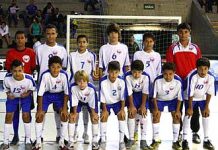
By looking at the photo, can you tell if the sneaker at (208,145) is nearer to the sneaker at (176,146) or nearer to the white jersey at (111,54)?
the sneaker at (176,146)

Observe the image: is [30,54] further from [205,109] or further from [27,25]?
[27,25]

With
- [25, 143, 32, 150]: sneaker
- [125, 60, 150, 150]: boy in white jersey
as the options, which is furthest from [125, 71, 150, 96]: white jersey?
[25, 143, 32, 150]: sneaker

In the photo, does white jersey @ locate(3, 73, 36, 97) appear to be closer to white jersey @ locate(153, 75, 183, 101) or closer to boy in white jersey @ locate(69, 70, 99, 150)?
boy in white jersey @ locate(69, 70, 99, 150)

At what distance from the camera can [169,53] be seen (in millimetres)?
5938

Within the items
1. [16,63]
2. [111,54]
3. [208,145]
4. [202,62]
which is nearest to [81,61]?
[111,54]

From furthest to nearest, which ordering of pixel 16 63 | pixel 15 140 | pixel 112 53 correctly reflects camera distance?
pixel 112 53 → pixel 15 140 → pixel 16 63

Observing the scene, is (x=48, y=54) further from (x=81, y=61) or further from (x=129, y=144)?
(x=129, y=144)

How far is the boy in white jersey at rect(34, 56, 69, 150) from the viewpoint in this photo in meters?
5.48

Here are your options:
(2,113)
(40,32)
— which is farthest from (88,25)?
(2,113)

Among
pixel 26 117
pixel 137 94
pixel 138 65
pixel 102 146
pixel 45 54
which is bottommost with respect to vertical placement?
pixel 102 146

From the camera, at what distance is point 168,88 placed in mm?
5629

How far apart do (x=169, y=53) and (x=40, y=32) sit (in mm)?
9550

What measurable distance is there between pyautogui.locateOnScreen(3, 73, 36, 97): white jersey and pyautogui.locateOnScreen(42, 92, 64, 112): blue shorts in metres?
0.21

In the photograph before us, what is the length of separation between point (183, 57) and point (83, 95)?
1.40 metres
